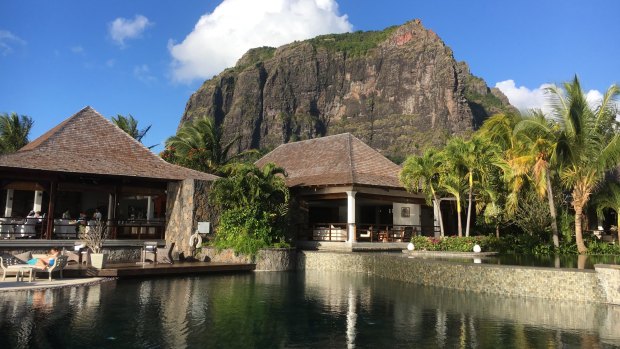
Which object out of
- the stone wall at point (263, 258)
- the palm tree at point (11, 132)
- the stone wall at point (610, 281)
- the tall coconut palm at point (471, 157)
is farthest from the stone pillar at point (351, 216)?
the palm tree at point (11, 132)

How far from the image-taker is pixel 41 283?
1074 cm

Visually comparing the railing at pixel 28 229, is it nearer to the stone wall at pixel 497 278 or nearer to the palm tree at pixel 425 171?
the stone wall at pixel 497 278

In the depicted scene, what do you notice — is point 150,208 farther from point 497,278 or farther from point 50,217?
point 497,278

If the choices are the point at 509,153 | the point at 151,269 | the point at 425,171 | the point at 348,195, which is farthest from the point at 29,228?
the point at 509,153

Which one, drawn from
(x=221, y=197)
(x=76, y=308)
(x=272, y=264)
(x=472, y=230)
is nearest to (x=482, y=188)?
(x=472, y=230)

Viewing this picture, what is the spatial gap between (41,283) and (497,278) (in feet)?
34.2

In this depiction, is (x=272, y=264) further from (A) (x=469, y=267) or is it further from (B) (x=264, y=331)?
(B) (x=264, y=331)

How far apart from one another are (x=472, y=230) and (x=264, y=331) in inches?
691

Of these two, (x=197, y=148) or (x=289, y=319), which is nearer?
(x=289, y=319)

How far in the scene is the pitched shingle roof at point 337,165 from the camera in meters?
19.2

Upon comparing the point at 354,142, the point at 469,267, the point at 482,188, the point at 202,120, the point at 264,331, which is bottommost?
the point at 264,331

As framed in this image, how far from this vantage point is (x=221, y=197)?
1641 cm

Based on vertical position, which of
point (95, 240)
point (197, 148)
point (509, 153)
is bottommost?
point (95, 240)

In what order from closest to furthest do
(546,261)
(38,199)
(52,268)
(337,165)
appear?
1. (52,268)
2. (546,261)
3. (337,165)
4. (38,199)
